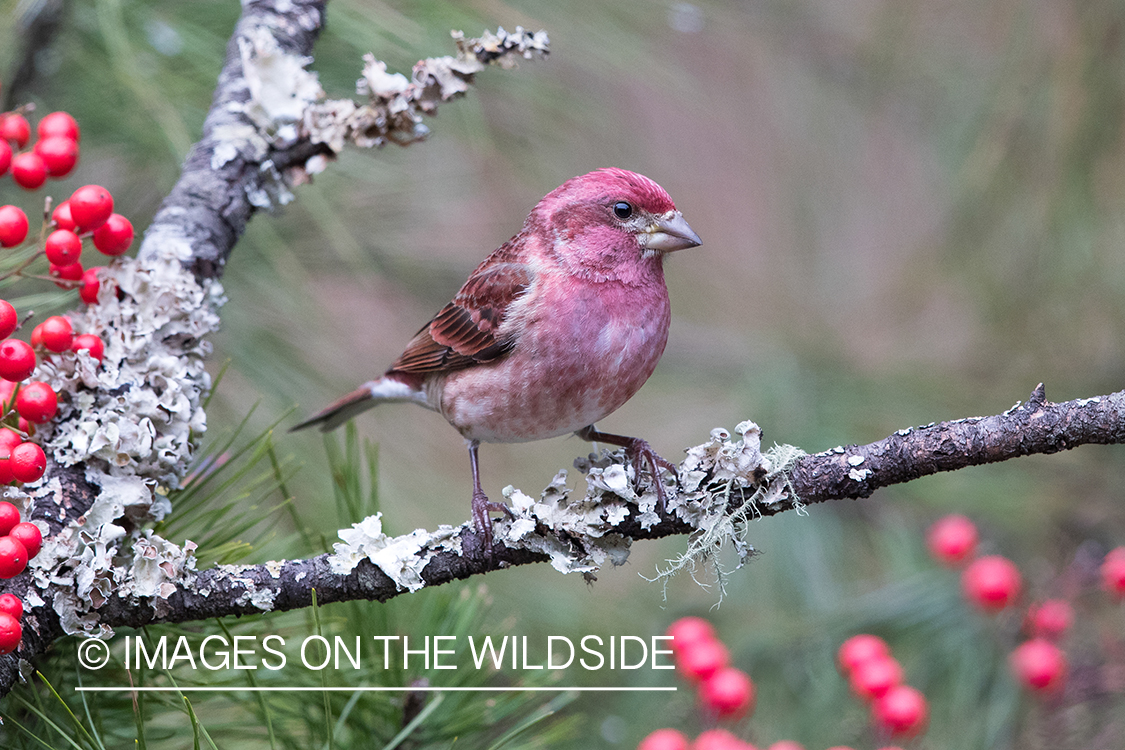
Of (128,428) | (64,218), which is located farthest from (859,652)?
(64,218)

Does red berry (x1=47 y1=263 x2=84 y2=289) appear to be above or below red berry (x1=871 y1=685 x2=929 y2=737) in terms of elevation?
above

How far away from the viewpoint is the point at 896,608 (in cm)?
239

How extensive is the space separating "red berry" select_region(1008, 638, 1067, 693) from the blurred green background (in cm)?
9

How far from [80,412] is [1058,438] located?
4.58 feet

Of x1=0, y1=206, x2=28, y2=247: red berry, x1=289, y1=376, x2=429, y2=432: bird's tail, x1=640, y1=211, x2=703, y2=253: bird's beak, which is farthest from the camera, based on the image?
x1=289, y1=376, x2=429, y2=432: bird's tail

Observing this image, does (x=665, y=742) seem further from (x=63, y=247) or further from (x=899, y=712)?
(x=63, y=247)

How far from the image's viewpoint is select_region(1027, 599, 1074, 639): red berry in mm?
2092

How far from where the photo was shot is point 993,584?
2.16m

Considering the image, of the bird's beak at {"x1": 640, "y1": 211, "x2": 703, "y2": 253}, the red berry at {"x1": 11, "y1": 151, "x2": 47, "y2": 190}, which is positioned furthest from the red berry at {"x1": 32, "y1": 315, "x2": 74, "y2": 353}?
the bird's beak at {"x1": 640, "y1": 211, "x2": 703, "y2": 253}

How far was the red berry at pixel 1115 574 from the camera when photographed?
1959 mm

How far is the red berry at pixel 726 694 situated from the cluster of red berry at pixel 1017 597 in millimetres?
586

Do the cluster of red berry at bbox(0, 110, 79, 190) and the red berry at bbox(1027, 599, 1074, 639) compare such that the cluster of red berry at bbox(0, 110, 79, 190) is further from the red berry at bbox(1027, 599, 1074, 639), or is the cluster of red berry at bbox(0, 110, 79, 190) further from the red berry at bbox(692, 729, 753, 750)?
the red berry at bbox(1027, 599, 1074, 639)

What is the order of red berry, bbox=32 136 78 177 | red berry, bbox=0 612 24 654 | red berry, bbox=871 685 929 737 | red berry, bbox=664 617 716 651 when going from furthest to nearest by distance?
red berry, bbox=664 617 716 651 < red berry, bbox=871 685 929 737 < red berry, bbox=32 136 78 177 < red berry, bbox=0 612 24 654

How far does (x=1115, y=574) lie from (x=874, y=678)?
1.74 feet
